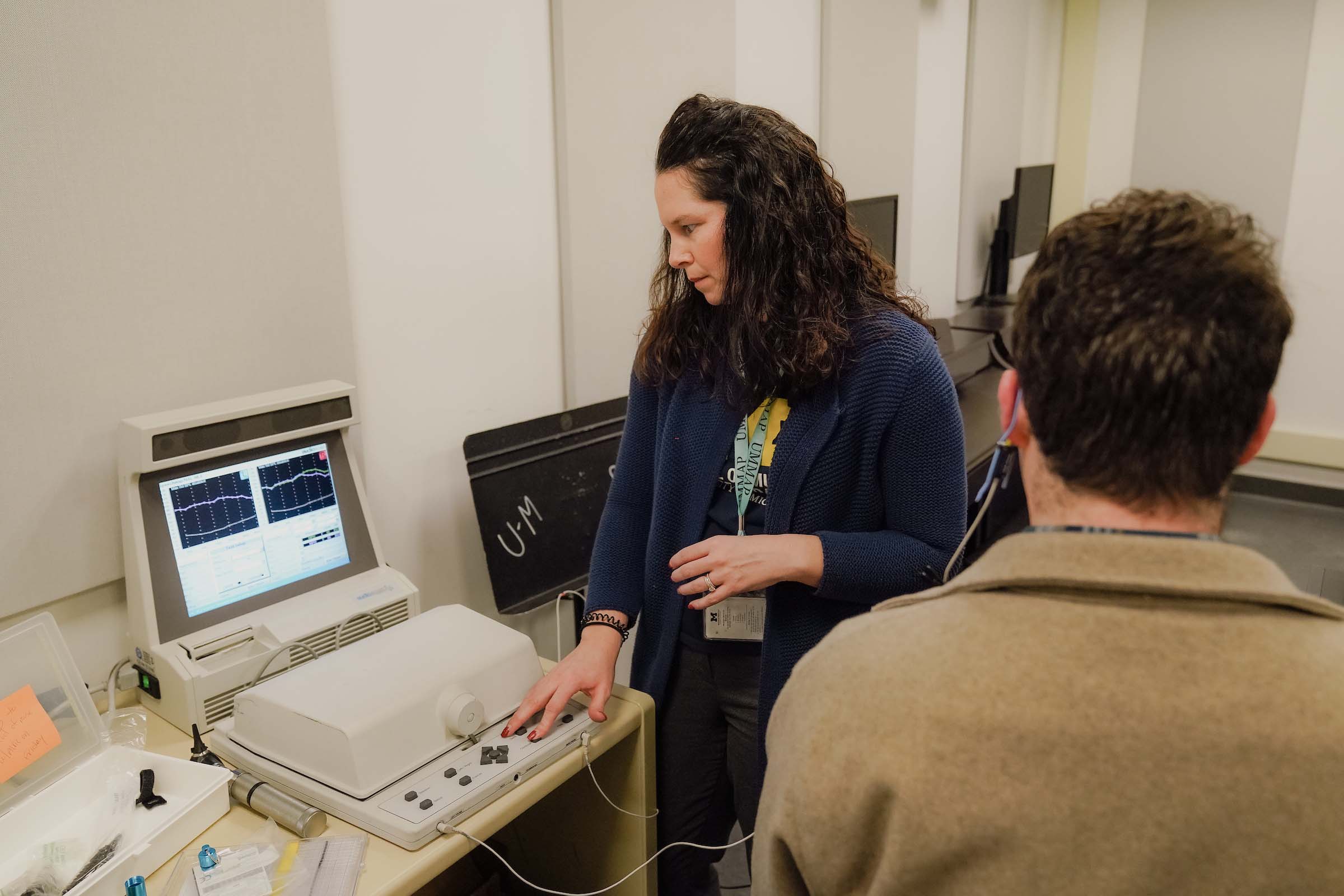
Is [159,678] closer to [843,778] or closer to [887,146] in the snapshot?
Result: [843,778]

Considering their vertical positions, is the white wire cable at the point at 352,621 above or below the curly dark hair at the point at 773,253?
below

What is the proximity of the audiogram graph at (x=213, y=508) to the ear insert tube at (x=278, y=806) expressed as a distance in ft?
1.22

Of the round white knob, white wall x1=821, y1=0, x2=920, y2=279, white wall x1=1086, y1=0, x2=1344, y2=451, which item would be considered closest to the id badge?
the round white knob

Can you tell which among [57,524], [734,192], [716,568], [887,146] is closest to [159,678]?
[57,524]

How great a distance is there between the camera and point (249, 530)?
141 centimetres

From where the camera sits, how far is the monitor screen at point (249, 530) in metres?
1.33

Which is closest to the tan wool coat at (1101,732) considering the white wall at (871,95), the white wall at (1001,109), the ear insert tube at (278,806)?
the ear insert tube at (278,806)

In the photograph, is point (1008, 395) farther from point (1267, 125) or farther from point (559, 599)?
point (1267, 125)

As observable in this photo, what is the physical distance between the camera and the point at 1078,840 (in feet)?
1.79

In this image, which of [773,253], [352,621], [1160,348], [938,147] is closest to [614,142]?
[773,253]

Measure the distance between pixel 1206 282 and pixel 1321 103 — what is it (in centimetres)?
484

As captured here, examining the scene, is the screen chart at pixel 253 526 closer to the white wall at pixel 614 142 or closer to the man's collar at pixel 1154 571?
the white wall at pixel 614 142

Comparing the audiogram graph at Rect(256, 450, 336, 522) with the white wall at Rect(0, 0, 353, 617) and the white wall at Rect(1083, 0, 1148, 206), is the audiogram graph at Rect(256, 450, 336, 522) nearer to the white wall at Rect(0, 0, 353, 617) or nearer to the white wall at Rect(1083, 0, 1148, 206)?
the white wall at Rect(0, 0, 353, 617)

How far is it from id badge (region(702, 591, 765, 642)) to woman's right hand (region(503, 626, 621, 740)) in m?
0.16
